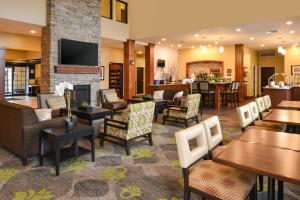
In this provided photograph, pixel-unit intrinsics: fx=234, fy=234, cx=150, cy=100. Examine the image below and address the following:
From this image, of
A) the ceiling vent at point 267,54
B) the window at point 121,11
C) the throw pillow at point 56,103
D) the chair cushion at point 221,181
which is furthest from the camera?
the ceiling vent at point 267,54

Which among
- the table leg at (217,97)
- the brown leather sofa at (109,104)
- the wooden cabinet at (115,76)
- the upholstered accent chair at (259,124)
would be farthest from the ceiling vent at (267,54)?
the upholstered accent chair at (259,124)

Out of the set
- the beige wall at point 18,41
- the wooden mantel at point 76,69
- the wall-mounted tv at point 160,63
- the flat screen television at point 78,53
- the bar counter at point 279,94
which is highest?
the beige wall at point 18,41

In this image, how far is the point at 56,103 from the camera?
5895 mm

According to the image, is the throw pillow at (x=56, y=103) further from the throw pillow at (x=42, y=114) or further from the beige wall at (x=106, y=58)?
the beige wall at (x=106, y=58)

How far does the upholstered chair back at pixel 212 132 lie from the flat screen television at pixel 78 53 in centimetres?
615

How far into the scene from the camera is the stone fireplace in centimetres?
714

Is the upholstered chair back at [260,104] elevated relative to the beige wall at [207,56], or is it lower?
lower

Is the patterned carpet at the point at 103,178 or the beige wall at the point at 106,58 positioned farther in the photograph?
the beige wall at the point at 106,58

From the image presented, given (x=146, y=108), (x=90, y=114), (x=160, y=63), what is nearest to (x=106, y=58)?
(x=160, y=63)

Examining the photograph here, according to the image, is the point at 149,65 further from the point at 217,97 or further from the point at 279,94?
the point at 279,94

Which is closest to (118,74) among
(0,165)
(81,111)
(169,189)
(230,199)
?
(81,111)

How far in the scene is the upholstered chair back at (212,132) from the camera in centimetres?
231

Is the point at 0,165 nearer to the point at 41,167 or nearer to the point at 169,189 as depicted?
the point at 41,167

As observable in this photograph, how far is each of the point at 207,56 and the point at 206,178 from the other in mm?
12680
